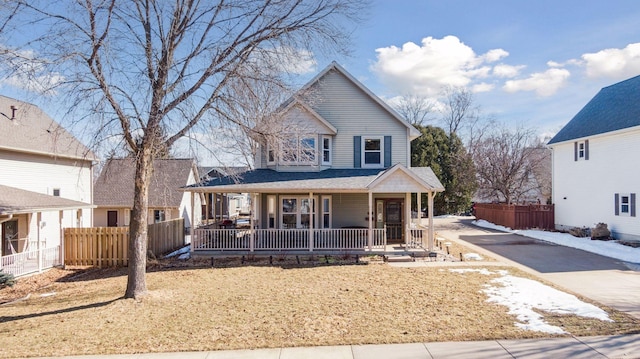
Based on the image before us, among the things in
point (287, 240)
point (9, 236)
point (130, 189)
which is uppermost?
point (130, 189)

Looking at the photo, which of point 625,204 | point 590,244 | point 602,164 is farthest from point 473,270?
point 602,164

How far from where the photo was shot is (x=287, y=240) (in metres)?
16.3

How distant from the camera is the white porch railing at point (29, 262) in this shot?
12.7 metres

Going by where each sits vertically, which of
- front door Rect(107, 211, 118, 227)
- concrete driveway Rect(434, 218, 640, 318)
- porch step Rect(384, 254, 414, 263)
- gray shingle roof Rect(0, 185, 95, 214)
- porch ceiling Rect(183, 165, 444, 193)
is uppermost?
porch ceiling Rect(183, 165, 444, 193)

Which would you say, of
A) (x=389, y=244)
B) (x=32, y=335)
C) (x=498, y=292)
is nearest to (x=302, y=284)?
(x=498, y=292)

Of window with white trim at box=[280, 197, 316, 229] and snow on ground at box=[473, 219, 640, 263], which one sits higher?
window with white trim at box=[280, 197, 316, 229]

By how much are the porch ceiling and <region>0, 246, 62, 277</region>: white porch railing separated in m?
5.38

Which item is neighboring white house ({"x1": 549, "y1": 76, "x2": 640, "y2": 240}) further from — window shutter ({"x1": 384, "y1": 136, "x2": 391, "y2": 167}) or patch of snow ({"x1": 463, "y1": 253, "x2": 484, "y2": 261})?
window shutter ({"x1": 384, "y1": 136, "x2": 391, "y2": 167})

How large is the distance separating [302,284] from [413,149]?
29121 millimetres

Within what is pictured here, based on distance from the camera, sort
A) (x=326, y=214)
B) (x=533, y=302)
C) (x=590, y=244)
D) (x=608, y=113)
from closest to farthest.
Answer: (x=533, y=302) < (x=326, y=214) < (x=590, y=244) < (x=608, y=113)

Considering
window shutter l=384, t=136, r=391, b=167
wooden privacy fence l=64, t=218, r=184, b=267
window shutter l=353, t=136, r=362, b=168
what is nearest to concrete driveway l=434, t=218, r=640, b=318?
window shutter l=384, t=136, r=391, b=167

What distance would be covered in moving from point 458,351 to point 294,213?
12.1 m

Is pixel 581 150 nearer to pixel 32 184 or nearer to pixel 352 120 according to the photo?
pixel 352 120

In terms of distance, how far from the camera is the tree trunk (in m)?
9.35
